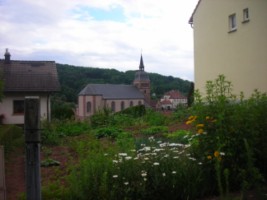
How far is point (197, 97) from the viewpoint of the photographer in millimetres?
5551

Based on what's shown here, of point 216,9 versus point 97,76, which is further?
point 97,76

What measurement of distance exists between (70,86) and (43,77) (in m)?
51.3

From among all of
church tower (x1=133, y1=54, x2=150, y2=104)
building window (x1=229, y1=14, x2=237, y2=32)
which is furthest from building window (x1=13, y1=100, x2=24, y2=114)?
church tower (x1=133, y1=54, x2=150, y2=104)

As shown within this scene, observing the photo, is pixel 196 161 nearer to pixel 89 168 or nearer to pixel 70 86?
pixel 89 168

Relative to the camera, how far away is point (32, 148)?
9.55 ft

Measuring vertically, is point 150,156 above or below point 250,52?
below

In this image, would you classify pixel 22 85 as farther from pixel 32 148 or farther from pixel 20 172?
pixel 32 148

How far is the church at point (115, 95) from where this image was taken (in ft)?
281

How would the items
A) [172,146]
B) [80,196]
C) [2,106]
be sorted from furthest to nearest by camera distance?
1. [2,106]
2. [172,146]
3. [80,196]

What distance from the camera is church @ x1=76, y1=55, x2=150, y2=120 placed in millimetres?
85625

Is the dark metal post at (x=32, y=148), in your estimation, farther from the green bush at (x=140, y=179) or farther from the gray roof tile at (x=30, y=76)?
the gray roof tile at (x=30, y=76)

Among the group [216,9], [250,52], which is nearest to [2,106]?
[216,9]

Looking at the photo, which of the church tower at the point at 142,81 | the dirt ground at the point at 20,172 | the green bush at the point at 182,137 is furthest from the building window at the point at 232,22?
the church tower at the point at 142,81

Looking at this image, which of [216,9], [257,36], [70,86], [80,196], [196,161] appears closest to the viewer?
[80,196]
